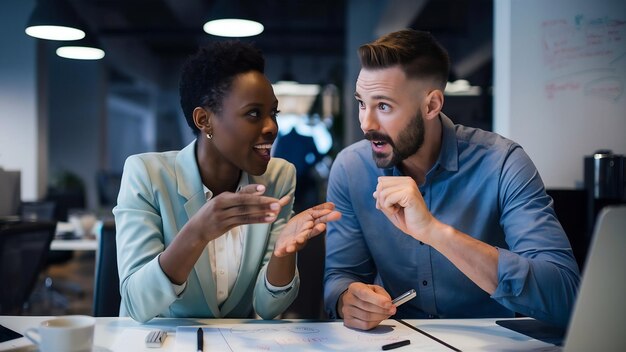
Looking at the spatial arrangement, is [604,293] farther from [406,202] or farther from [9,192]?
[9,192]

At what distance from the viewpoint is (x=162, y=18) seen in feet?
33.3

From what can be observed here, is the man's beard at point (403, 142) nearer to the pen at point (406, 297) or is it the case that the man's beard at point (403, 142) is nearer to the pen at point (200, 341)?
the pen at point (406, 297)

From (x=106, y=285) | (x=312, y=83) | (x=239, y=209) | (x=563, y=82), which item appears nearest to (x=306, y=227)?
(x=239, y=209)

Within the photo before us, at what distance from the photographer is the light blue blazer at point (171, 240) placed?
136 centimetres

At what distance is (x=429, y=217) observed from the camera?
1.33 meters

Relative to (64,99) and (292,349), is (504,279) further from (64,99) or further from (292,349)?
(64,99)

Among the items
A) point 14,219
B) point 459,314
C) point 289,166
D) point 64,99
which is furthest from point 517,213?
point 64,99

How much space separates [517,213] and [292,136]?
378cm

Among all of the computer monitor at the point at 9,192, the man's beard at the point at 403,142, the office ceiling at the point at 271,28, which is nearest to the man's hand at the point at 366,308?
the man's beard at the point at 403,142

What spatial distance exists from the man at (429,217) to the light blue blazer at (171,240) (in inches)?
7.6

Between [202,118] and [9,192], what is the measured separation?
2.61m

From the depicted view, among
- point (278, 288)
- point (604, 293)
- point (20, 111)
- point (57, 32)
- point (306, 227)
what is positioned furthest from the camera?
point (20, 111)

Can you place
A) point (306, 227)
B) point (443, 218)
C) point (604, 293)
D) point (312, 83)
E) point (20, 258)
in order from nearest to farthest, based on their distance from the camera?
point (604, 293) → point (306, 227) → point (443, 218) → point (20, 258) → point (312, 83)

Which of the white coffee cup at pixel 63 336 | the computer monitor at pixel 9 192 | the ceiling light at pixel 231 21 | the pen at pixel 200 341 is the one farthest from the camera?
the ceiling light at pixel 231 21
